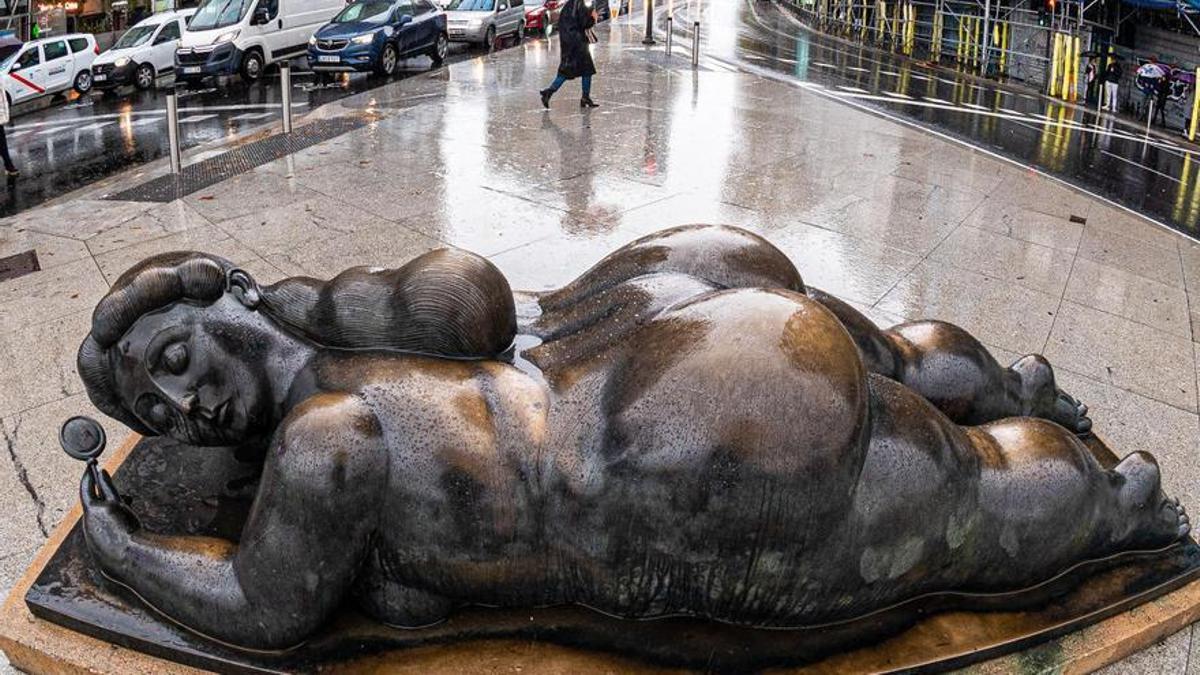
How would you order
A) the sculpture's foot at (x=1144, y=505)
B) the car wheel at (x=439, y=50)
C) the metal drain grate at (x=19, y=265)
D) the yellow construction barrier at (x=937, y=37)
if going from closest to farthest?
the sculpture's foot at (x=1144, y=505), the metal drain grate at (x=19, y=265), the car wheel at (x=439, y=50), the yellow construction barrier at (x=937, y=37)

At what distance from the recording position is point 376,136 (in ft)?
41.7

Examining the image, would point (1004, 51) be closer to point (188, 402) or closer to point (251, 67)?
point (251, 67)

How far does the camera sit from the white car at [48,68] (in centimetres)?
2236

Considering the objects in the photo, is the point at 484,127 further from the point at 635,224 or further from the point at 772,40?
the point at 772,40

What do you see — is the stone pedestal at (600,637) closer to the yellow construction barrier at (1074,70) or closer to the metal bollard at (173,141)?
the metal bollard at (173,141)

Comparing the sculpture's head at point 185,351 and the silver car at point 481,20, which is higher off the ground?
the silver car at point 481,20

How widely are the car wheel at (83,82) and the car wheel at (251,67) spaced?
3.74 m

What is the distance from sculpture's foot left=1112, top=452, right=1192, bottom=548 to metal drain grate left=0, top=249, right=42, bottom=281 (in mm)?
7475

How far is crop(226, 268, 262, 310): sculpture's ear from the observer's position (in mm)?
3160

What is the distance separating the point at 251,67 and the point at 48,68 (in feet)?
14.3

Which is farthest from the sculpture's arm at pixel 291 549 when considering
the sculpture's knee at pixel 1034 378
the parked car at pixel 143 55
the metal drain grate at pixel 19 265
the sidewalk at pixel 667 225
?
the parked car at pixel 143 55

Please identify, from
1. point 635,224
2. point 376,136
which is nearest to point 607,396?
point 635,224

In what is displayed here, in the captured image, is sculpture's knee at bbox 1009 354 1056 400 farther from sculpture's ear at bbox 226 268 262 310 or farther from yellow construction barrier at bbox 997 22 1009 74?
yellow construction barrier at bbox 997 22 1009 74

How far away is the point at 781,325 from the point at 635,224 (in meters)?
5.84
